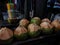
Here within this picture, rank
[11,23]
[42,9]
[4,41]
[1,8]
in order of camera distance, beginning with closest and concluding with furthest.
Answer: [4,41]
[11,23]
[42,9]
[1,8]

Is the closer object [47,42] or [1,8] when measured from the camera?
[47,42]

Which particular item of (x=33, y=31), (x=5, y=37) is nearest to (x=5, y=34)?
(x=5, y=37)

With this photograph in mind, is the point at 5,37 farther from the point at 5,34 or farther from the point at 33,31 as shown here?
the point at 33,31

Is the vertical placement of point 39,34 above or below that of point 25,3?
below

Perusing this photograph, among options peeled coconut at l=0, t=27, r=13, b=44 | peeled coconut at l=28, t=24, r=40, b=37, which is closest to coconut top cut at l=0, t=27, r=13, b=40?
peeled coconut at l=0, t=27, r=13, b=44

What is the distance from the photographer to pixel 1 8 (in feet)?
4.10

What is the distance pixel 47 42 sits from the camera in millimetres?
725

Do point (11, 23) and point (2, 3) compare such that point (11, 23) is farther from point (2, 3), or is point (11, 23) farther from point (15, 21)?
point (2, 3)

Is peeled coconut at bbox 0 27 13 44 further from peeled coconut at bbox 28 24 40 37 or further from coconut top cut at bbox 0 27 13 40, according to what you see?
peeled coconut at bbox 28 24 40 37

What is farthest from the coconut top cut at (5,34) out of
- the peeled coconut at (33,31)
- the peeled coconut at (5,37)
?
the peeled coconut at (33,31)

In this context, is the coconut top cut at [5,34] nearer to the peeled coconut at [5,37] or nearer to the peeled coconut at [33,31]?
the peeled coconut at [5,37]

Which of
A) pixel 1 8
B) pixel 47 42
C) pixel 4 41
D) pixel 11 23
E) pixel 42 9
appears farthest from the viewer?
pixel 1 8

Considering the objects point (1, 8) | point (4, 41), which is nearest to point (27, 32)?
point (4, 41)

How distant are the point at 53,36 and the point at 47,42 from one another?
6 centimetres
